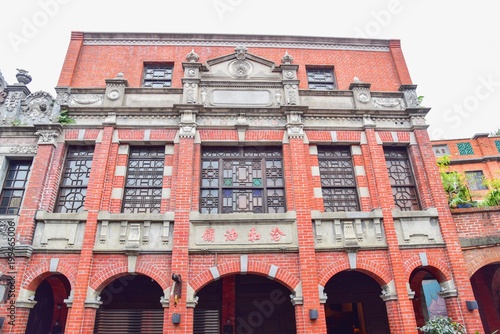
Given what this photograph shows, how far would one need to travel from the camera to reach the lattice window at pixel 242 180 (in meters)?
8.98

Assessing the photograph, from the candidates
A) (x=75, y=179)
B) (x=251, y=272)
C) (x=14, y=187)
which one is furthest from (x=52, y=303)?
(x=251, y=272)

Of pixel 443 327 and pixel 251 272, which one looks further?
pixel 251 272

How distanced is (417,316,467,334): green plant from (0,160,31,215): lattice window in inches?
456

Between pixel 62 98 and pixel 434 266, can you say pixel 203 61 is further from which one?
pixel 434 266

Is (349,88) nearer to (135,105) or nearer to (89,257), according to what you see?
(135,105)

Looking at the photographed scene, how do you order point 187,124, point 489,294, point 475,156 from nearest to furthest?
point 187,124, point 489,294, point 475,156

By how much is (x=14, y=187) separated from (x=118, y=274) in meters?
4.46

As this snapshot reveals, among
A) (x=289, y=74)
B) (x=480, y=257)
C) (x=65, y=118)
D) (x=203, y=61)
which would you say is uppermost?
(x=203, y=61)

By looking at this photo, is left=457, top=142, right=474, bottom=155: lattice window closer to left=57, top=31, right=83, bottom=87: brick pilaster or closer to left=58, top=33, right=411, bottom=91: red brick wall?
left=58, top=33, right=411, bottom=91: red brick wall

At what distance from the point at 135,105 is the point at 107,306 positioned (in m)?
6.37

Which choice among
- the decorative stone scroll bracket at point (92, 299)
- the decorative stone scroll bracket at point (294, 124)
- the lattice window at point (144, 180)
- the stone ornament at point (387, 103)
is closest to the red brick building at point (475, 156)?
the stone ornament at point (387, 103)

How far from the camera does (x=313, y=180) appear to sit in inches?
364

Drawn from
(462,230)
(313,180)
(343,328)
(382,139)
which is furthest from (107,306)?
(462,230)

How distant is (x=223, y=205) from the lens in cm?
898
